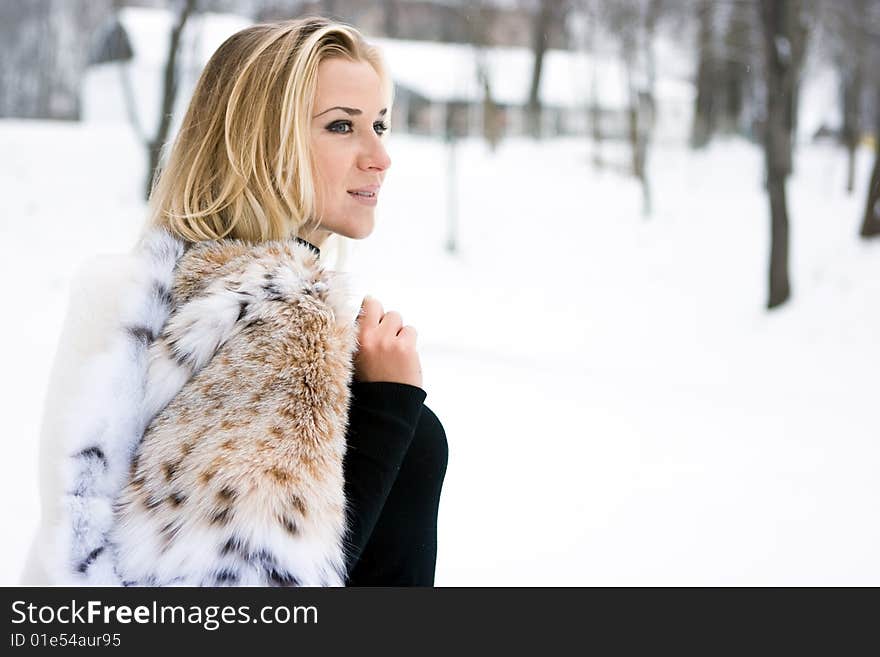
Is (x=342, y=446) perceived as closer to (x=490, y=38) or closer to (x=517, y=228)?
(x=517, y=228)

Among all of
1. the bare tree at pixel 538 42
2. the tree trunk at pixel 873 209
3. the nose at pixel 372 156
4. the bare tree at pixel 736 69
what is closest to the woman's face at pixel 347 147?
the nose at pixel 372 156

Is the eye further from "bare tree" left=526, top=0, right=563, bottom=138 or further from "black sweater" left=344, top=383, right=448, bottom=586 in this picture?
"bare tree" left=526, top=0, right=563, bottom=138

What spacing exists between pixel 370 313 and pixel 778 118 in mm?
7806

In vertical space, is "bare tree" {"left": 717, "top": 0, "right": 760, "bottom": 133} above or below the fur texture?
above

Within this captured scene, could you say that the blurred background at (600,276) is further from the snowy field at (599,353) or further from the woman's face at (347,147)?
the woman's face at (347,147)

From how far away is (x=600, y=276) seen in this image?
11.0m

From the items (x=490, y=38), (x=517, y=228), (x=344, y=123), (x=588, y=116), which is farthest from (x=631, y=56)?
(x=344, y=123)

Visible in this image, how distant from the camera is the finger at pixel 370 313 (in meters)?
1.29

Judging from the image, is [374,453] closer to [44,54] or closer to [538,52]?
[538,52]

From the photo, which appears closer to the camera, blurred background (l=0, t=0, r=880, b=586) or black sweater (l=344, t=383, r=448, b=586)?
black sweater (l=344, t=383, r=448, b=586)

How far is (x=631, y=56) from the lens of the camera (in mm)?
15086

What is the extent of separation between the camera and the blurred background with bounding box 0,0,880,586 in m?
4.31

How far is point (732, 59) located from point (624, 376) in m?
14.5

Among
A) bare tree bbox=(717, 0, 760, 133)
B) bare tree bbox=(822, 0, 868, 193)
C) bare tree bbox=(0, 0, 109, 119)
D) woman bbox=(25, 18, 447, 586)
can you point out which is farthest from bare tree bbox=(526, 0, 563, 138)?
woman bbox=(25, 18, 447, 586)
